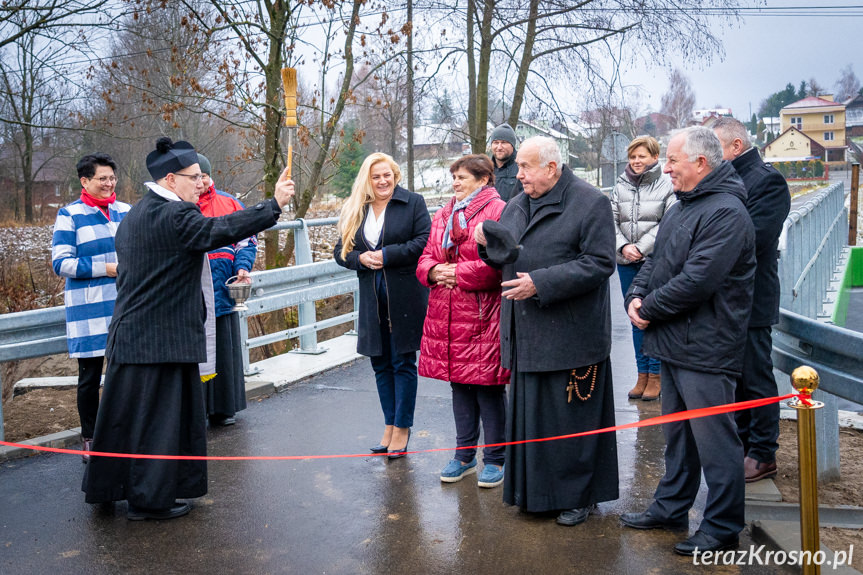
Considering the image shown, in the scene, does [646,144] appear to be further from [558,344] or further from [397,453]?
[397,453]

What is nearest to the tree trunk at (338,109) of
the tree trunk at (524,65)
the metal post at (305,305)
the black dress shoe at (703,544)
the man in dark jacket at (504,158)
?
the metal post at (305,305)

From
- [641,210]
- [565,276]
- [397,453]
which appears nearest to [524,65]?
[641,210]

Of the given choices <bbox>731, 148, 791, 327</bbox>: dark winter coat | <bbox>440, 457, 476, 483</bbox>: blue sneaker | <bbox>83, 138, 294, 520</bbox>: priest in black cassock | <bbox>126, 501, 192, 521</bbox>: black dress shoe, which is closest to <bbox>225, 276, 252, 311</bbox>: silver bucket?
<bbox>83, 138, 294, 520</bbox>: priest in black cassock

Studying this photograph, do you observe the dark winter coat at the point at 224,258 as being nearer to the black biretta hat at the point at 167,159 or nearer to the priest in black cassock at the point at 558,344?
the black biretta hat at the point at 167,159

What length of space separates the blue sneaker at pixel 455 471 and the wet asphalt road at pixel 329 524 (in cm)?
6

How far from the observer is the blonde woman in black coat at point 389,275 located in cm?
555

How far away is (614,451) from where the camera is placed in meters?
4.54

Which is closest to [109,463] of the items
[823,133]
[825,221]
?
[825,221]

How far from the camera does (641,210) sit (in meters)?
6.73

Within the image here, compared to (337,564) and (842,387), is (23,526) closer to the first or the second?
(337,564)

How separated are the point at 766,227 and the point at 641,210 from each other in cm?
197

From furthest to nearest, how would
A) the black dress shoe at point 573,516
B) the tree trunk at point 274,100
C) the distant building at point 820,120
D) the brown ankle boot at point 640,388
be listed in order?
the distant building at point 820,120 → the tree trunk at point 274,100 → the brown ankle boot at point 640,388 → the black dress shoe at point 573,516

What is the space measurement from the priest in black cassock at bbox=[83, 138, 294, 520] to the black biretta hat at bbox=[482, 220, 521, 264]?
117 cm

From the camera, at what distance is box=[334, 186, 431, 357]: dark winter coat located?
554 centimetres
